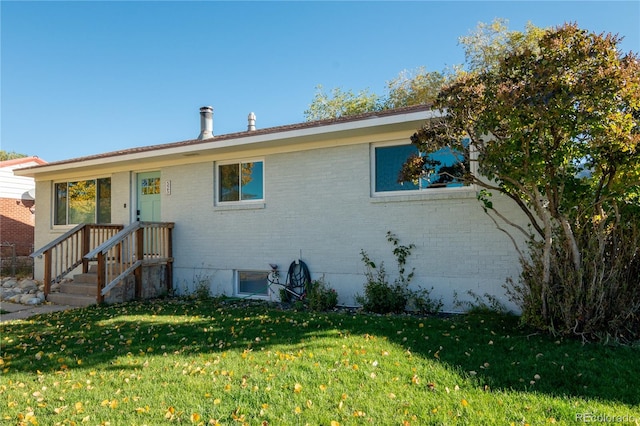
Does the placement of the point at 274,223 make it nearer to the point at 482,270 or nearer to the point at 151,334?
the point at 151,334

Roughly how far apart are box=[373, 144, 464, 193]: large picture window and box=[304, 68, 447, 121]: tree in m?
13.8

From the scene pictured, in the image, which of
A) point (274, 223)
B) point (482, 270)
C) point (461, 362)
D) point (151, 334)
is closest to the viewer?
point (461, 362)

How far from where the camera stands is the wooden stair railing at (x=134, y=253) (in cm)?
837

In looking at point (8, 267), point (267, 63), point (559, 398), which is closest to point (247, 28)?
point (267, 63)

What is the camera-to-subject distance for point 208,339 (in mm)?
5266

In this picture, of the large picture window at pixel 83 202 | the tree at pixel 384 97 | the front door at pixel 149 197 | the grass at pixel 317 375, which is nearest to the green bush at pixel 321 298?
the grass at pixel 317 375

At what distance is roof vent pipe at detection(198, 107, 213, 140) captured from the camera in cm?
1213

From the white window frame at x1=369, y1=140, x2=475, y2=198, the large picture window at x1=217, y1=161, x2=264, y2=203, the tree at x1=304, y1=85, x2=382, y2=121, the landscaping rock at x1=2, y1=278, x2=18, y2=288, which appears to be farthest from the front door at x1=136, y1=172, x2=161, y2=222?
the tree at x1=304, y1=85, x2=382, y2=121

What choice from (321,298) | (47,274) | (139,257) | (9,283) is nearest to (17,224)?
(9,283)

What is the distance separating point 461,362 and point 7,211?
1870 centimetres

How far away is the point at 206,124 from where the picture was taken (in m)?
12.2

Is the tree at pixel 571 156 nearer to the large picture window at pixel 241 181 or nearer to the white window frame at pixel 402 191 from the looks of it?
the white window frame at pixel 402 191

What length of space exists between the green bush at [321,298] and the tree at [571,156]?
3.31 meters

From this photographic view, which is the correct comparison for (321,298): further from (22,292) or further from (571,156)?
(22,292)
